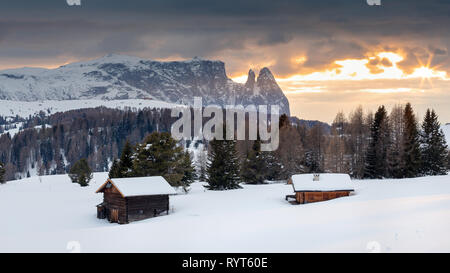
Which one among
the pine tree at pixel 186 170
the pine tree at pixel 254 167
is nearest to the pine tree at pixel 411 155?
the pine tree at pixel 254 167

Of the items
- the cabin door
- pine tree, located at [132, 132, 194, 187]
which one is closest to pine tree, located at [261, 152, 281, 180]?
pine tree, located at [132, 132, 194, 187]

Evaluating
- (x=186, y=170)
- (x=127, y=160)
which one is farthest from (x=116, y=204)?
(x=186, y=170)

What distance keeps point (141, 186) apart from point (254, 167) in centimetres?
2888

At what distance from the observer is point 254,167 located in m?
70.4

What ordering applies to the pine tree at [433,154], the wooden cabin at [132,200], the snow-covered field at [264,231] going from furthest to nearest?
the pine tree at [433,154], the wooden cabin at [132,200], the snow-covered field at [264,231]

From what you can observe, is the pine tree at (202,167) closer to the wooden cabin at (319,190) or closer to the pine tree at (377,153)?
the pine tree at (377,153)

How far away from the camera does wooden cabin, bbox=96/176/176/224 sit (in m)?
42.6

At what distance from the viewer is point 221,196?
53250 millimetres

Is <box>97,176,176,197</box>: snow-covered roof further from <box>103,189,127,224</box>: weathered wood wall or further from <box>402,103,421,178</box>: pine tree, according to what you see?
<box>402,103,421,178</box>: pine tree

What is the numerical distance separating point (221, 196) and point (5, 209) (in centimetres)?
2538

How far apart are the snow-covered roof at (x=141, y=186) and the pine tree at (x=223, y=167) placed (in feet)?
45.8

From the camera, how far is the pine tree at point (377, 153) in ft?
222

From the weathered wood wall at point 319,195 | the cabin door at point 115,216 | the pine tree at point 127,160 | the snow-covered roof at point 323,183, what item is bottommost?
the cabin door at point 115,216
